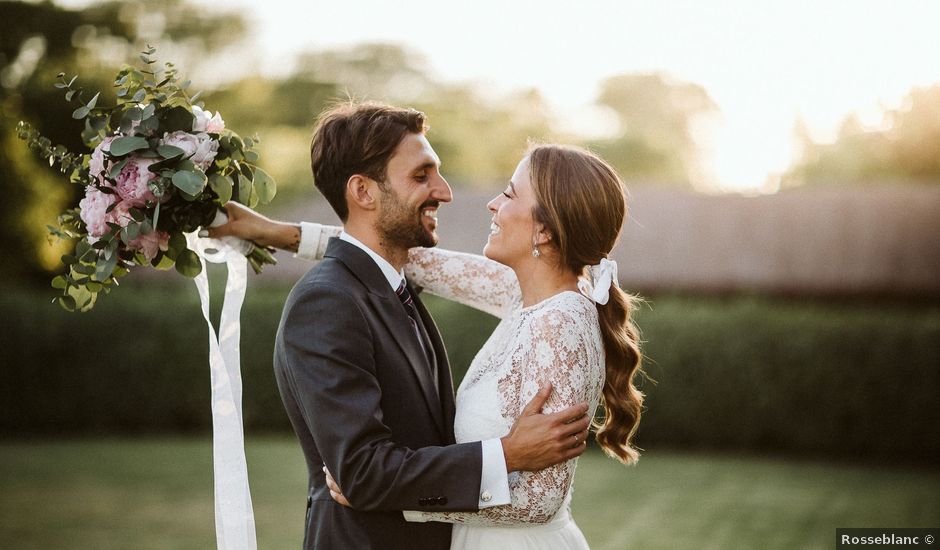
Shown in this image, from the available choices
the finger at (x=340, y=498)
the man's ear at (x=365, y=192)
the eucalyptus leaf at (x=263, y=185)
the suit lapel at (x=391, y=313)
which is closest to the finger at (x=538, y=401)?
the suit lapel at (x=391, y=313)

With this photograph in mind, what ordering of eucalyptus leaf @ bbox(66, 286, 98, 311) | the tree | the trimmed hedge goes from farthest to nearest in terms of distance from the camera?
the tree, the trimmed hedge, eucalyptus leaf @ bbox(66, 286, 98, 311)

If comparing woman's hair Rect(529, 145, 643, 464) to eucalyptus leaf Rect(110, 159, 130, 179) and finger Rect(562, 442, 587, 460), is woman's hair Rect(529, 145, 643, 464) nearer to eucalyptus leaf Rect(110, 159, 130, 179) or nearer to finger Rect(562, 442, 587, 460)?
finger Rect(562, 442, 587, 460)

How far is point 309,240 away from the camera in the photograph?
3.68 m

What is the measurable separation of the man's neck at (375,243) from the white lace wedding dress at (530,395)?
1.45 feet

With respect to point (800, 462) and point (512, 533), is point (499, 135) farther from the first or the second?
point (512, 533)

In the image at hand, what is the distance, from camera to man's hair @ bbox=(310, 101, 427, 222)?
129 inches

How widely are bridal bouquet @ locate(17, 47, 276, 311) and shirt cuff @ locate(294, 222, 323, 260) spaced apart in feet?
1.34

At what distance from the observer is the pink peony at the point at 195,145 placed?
118 inches

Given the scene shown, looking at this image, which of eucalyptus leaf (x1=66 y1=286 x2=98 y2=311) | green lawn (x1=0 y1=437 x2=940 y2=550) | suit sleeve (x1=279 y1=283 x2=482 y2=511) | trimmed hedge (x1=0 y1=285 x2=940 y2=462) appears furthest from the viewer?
trimmed hedge (x1=0 y1=285 x2=940 y2=462)

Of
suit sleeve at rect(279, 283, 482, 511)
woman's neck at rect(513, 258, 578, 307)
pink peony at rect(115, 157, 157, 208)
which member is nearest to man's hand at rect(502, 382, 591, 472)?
suit sleeve at rect(279, 283, 482, 511)

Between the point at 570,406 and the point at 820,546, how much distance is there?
587cm

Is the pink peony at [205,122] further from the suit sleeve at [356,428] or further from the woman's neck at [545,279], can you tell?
the woman's neck at [545,279]

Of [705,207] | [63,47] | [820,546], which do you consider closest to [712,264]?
[705,207]

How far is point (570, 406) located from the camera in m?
2.91
